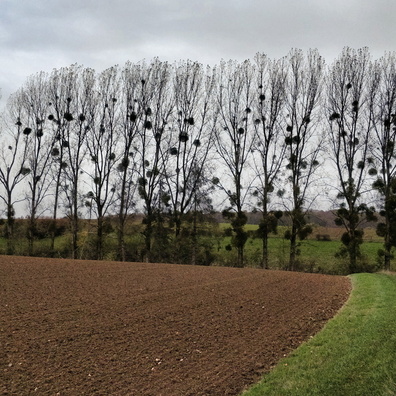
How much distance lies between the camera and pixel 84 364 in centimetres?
778

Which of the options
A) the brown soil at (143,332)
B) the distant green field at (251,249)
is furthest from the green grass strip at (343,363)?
the distant green field at (251,249)

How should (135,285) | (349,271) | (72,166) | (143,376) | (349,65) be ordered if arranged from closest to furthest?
(143,376)
(135,285)
(349,271)
(349,65)
(72,166)

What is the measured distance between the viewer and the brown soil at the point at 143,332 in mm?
7215

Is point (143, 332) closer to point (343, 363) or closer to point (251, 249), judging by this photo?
point (343, 363)

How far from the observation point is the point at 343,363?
807 centimetres

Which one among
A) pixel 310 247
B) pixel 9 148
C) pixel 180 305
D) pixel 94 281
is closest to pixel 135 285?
pixel 94 281

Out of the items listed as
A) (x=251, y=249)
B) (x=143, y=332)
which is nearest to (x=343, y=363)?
(x=143, y=332)

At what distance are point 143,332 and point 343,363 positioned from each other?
453 cm

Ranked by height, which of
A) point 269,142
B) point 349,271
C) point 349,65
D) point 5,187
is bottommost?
point 349,271

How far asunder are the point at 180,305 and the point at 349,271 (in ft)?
79.6

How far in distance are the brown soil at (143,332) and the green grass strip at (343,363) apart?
0.46 meters

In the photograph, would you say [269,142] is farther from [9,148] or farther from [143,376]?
[143,376]

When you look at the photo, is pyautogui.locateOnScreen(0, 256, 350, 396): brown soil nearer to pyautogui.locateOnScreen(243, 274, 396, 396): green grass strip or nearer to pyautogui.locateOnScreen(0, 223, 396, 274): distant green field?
pyautogui.locateOnScreen(243, 274, 396, 396): green grass strip

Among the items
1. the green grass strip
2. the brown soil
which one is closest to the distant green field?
the brown soil
